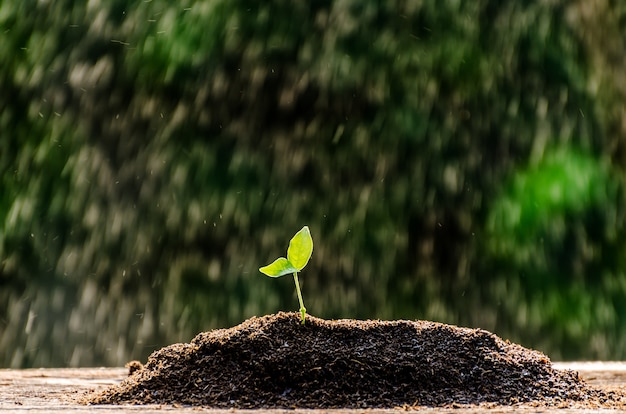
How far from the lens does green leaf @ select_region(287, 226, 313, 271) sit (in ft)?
3.58

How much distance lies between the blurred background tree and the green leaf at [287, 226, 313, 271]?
6.12ft

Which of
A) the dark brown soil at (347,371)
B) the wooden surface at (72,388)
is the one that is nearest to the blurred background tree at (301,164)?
the wooden surface at (72,388)

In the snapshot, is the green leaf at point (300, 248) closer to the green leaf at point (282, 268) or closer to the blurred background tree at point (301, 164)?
the green leaf at point (282, 268)

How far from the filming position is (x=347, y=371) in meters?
1.00

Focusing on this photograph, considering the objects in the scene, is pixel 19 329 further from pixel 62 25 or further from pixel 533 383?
pixel 533 383

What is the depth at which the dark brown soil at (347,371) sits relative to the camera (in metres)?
0.98

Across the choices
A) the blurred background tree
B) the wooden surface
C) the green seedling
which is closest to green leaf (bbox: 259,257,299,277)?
the green seedling

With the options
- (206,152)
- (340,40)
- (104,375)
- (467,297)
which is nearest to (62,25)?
(206,152)

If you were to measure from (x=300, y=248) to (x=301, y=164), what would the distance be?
2.12 metres

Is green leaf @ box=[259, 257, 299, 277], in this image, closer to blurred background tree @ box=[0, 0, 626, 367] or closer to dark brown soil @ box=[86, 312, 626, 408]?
dark brown soil @ box=[86, 312, 626, 408]

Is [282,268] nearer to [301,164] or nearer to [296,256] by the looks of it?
[296,256]

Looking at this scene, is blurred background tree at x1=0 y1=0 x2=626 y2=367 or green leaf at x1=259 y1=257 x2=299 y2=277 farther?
blurred background tree at x1=0 y1=0 x2=626 y2=367

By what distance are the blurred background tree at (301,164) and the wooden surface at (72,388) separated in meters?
1.31

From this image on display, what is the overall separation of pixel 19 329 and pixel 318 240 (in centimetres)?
125
